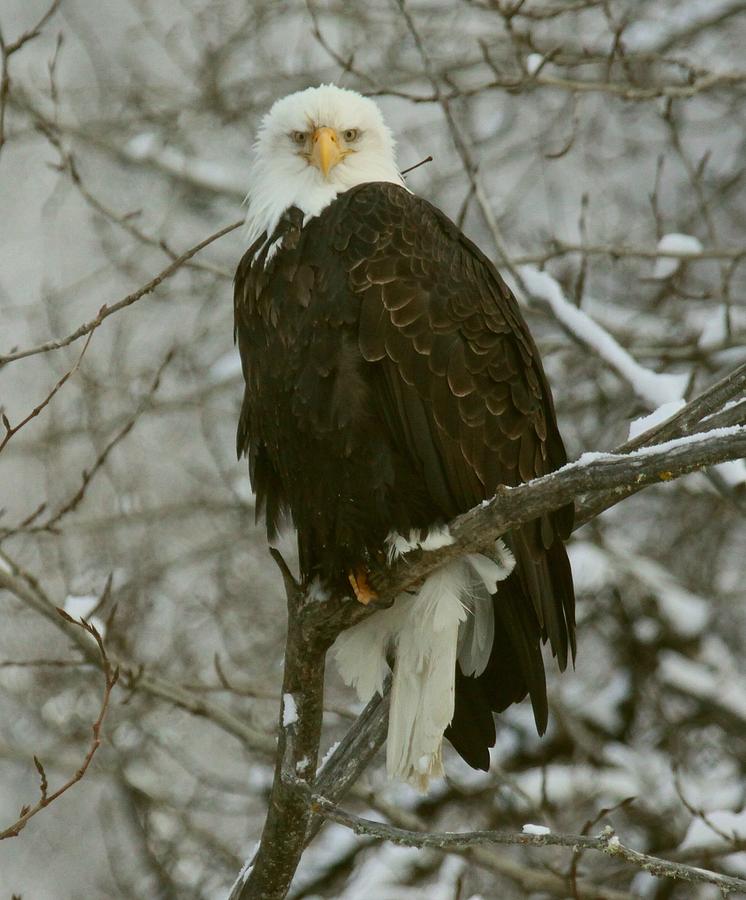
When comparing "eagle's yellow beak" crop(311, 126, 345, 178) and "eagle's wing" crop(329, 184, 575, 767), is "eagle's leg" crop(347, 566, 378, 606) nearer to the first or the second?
"eagle's wing" crop(329, 184, 575, 767)

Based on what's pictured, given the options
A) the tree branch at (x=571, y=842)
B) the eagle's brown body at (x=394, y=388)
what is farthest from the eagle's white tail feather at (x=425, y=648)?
the tree branch at (x=571, y=842)

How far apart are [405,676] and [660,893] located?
2.33 m

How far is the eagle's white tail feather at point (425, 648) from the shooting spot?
3.82 m

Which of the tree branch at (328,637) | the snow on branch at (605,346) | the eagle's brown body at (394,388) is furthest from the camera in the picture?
the snow on branch at (605,346)

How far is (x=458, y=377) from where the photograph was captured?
148 inches

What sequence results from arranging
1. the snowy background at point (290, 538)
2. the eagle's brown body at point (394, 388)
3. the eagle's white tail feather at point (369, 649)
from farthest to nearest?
the snowy background at point (290, 538), the eagle's white tail feather at point (369, 649), the eagle's brown body at point (394, 388)

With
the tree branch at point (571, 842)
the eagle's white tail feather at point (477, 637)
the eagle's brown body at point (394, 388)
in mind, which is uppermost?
the eagle's brown body at point (394, 388)

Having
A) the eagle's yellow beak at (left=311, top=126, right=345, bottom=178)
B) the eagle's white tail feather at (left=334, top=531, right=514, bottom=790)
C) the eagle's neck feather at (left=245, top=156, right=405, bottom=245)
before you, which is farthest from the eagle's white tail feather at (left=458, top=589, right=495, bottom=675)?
the eagle's yellow beak at (left=311, top=126, right=345, bottom=178)

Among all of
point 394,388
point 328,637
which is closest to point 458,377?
point 394,388

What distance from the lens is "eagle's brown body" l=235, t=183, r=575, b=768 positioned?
366cm

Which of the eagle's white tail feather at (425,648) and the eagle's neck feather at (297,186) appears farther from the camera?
the eagle's neck feather at (297,186)

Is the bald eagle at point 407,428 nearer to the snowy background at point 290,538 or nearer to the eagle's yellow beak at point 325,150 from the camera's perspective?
the eagle's yellow beak at point 325,150

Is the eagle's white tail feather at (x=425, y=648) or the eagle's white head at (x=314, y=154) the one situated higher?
the eagle's white head at (x=314, y=154)

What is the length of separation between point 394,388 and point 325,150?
0.87 meters
